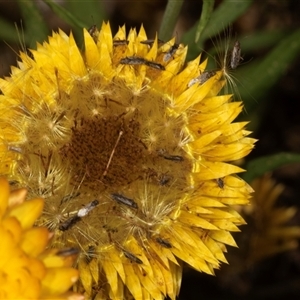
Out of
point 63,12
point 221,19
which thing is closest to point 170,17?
point 221,19

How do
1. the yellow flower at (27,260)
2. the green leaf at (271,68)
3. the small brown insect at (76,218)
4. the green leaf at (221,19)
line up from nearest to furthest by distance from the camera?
the yellow flower at (27,260)
the small brown insect at (76,218)
the green leaf at (221,19)
the green leaf at (271,68)

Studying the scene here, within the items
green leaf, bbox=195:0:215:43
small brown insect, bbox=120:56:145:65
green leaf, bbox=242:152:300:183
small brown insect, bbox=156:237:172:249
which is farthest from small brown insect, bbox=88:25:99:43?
green leaf, bbox=242:152:300:183

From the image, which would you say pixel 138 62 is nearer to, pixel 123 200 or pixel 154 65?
pixel 154 65

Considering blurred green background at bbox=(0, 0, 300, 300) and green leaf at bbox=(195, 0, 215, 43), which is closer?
green leaf at bbox=(195, 0, 215, 43)

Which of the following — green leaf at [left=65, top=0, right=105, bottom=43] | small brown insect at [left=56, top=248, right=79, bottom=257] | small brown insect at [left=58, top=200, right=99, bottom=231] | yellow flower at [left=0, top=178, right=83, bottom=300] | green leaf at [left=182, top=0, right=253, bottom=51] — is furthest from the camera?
green leaf at [left=65, top=0, right=105, bottom=43]

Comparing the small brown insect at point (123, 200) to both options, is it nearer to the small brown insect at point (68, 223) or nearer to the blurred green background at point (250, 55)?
the small brown insect at point (68, 223)

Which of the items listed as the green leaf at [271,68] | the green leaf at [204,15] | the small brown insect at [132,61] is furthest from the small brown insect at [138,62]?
the green leaf at [271,68]

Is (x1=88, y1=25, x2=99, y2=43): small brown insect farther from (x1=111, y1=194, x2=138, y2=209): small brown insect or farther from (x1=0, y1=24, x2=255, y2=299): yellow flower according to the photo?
(x1=111, y1=194, x2=138, y2=209): small brown insect

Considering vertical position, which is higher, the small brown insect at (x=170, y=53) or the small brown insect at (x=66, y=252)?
the small brown insect at (x=170, y=53)
